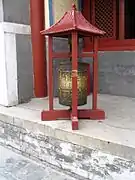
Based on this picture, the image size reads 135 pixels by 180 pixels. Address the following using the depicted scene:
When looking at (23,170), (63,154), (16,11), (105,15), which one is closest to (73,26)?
(63,154)

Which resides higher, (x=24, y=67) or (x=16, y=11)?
(x=16, y=11)

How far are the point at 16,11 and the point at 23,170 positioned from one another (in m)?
2.14

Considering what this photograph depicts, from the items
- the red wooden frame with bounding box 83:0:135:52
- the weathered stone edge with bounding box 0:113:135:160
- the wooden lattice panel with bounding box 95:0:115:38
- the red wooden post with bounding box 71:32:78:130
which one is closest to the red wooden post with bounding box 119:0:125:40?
the red wooden frame with bounding box 83:0:135:52

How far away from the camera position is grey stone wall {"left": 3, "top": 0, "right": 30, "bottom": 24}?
10.5 ft

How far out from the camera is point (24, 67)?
351 centimetres

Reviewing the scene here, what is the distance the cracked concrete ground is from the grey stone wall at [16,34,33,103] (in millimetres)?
1016

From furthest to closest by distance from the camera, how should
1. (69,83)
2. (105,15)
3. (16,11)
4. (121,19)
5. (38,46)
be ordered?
(105,15)
(121,19)
(38,46)
(16,11)
(69,83)

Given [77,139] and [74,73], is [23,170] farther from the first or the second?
[74,73]

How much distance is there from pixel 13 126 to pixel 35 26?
1.56 metres

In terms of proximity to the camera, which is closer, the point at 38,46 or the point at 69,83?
the point at 69,83

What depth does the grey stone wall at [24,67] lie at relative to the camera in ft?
11.2

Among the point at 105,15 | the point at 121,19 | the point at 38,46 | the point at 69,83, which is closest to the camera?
the point at 69,83

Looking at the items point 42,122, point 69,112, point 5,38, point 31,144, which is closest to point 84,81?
point 69,112

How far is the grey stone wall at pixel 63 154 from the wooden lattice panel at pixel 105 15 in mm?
2306
